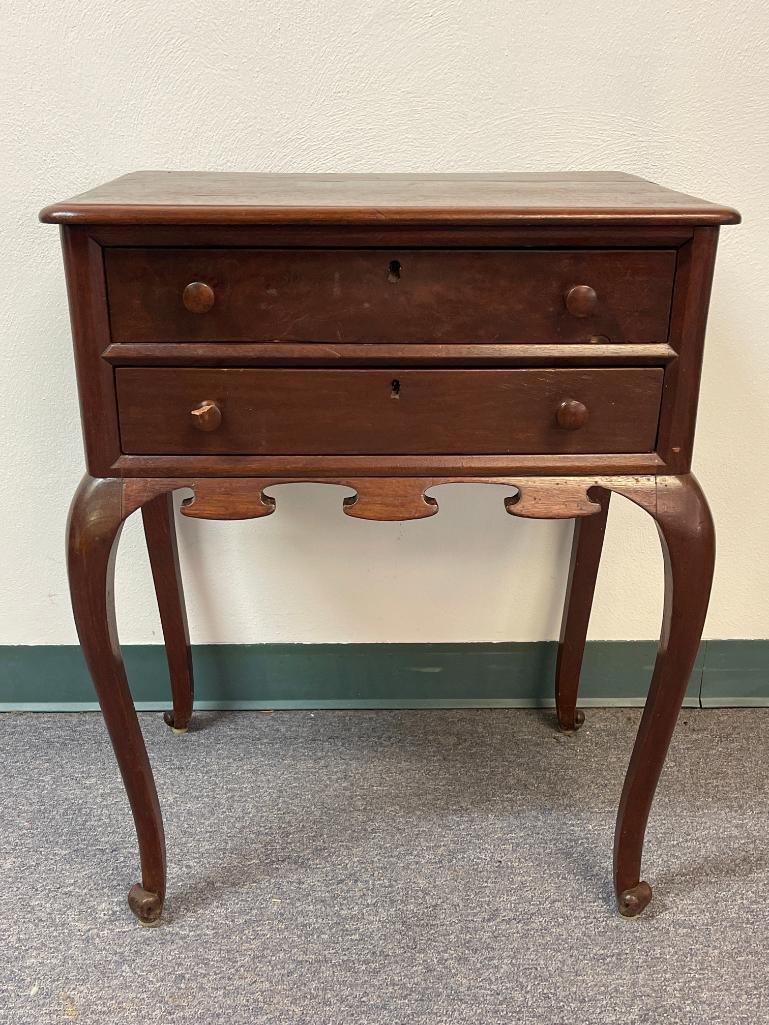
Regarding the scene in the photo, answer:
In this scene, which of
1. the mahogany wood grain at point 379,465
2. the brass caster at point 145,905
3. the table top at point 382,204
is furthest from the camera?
the brass caster at point 145,905

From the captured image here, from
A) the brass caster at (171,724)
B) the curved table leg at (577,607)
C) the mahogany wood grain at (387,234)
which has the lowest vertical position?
the brass caster at (171,724)

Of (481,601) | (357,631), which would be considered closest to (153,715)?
(357,631)

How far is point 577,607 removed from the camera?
1688mm

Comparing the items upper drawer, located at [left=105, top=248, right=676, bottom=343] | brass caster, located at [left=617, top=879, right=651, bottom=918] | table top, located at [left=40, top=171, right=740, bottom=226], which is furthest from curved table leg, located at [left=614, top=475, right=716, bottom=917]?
table top, located at [left=40, top=171, right=740, bottom=226]

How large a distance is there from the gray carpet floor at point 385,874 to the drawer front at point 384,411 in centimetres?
72

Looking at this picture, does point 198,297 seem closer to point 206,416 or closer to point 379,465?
point 206,416

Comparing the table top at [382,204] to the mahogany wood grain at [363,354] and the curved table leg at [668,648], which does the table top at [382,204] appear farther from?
the curved table leg at [668,648]

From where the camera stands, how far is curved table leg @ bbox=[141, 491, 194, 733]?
5.27ft

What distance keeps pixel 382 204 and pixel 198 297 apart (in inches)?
9.7

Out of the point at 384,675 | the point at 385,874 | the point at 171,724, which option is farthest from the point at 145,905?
the point at 384,675

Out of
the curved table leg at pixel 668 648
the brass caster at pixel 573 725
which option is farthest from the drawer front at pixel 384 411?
the brass caster at pixel 573 725

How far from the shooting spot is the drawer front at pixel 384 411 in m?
1.09

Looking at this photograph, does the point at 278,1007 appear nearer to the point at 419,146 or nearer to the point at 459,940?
the point at 459,940

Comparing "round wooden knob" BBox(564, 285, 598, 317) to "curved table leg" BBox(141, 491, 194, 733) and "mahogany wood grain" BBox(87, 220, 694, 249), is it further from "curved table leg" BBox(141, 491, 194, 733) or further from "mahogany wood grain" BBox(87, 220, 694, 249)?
"curved table leg" BBox(141, 491, 194, 733)
